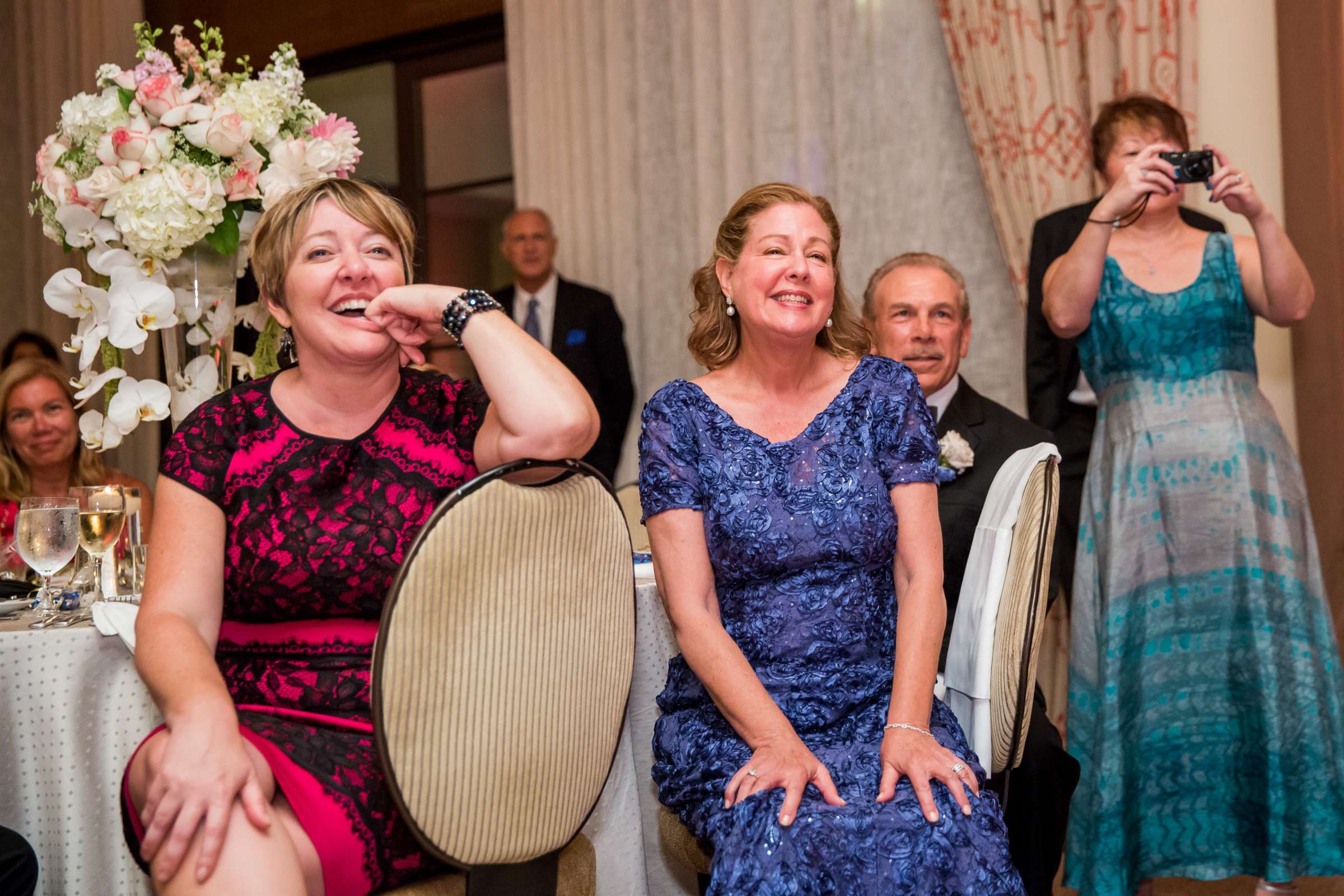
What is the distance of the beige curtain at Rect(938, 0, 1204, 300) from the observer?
3.73 meters

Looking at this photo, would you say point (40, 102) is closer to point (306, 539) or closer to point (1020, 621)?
point (306, 539)

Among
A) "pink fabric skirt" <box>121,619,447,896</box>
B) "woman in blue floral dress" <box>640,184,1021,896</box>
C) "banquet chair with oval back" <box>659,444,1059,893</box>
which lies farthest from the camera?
"banquet chair with oval back" <box>659,444,1059,893</box>

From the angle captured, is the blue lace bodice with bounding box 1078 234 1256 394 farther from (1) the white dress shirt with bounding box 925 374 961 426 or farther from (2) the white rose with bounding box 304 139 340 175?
(2) the white rose with bounding box 304 139 340 175

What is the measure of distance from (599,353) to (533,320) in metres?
0.33

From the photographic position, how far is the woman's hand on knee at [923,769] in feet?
4.96

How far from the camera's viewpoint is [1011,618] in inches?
69.1

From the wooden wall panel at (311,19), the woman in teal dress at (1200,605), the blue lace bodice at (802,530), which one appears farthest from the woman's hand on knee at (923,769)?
the wooden wall panel at (311,19)

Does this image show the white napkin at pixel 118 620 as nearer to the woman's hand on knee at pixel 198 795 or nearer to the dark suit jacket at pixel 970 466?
the woman's hand on knee at pixel 198 795

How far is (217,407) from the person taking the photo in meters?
1.62

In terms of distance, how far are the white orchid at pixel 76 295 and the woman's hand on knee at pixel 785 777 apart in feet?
4.24

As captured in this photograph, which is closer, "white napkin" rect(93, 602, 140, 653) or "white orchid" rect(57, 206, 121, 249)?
"white napkin" rect(93, 602, 140, 653)

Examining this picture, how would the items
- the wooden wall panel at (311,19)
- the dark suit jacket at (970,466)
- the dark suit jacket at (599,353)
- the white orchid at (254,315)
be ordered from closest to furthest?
the white orchid at (254,315) < the dark suit jacket at (970,466) < the dark suit jacket at (599,353) < the wooden wall panel at (311,19)

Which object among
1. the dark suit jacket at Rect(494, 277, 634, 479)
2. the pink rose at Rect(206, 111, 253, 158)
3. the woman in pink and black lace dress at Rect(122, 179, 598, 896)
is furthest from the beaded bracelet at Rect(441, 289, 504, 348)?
the dark suit jacket at Rect(494, 277, 634, 479)

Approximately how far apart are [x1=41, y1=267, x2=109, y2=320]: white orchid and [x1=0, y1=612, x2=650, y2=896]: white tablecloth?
0.63 m
